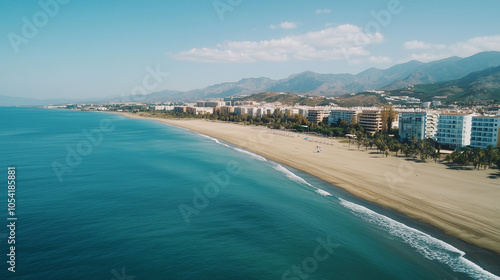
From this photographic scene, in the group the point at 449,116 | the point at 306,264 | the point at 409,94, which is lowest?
the point at 306,264

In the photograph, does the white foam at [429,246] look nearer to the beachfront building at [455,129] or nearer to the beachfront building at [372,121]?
the beachfront building at [455,129]

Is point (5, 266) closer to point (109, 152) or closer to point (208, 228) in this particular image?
point (208, 228)

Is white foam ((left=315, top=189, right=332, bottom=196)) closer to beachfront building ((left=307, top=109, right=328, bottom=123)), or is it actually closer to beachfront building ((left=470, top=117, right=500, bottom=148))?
beachfront building ((left=470, top=117, right=500, bottom=148))

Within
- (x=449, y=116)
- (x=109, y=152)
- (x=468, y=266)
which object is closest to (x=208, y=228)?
(x=468, y=266)

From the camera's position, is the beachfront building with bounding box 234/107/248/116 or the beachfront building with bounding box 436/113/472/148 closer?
the beachfront building with bounding box 436/113/472/148

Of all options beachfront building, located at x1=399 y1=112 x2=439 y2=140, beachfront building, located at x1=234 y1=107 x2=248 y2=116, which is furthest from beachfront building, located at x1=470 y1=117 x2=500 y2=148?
beachfront building, located at x1=234 y1=107 x2=248 y2=116

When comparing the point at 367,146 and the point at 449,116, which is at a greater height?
the point at 449,116
